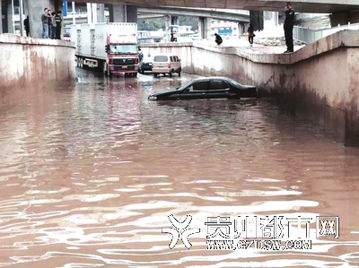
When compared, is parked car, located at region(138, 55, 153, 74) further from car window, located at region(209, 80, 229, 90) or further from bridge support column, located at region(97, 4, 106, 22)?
car window, located at region(209, 80, 229, 90)

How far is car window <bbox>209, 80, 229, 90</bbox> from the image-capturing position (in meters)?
26.5

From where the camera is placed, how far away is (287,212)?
7758 millimetres

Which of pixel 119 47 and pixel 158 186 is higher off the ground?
pixel 119 47

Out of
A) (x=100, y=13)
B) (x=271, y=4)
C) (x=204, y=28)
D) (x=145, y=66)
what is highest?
(x=100, y=13)

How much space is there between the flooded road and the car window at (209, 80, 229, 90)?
811 centimetres

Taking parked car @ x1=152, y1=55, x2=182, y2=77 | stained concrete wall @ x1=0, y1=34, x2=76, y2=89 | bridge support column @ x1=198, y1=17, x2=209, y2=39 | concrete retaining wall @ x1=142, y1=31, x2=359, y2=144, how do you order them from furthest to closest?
bridge support column @ x1=198, y1=17, x2=209, y2=39, parked car @ x1=152, y1=55, x2=182, y2=77, stained concrete wall @ x1=0, y1=34, x2=76, y2=89, concrete retaining wall @ x1=142, y1=31, x2=359, y2=144

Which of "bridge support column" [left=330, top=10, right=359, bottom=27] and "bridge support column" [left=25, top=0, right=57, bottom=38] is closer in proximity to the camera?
"bridge support column" [left=330, top=10, right=359, bottom=27]

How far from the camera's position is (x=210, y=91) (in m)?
26.4

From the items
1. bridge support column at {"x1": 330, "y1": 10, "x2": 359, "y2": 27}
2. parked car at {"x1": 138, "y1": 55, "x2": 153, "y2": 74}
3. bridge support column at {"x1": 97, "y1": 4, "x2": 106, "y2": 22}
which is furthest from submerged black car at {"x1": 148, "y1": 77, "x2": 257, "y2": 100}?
bridge support column at {"x1": 97, "y1": 4, "x2": 106, "y2": 22}

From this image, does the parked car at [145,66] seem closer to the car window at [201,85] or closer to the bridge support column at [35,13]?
the bridge support column at [35,13]

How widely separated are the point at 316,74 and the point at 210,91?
979cm

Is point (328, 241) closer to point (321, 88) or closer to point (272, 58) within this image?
point (321, 88)

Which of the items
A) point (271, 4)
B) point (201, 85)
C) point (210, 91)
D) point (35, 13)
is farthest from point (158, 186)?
point (35, 13)

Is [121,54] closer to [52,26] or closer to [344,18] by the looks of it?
[52,26]
